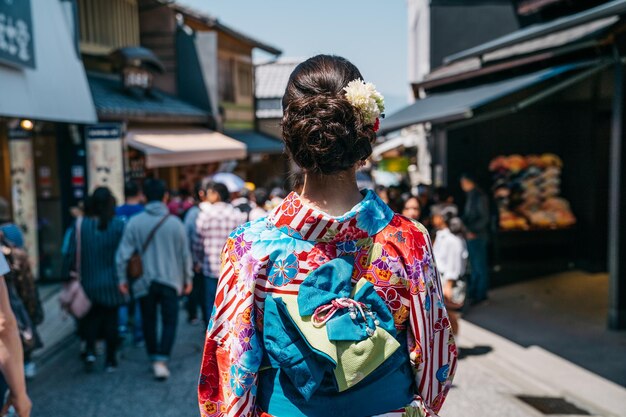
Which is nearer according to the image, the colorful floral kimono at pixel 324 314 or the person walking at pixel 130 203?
the colorful floral kimono at pixel 324 314

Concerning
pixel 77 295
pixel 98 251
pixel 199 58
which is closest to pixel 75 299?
pixel 77 295

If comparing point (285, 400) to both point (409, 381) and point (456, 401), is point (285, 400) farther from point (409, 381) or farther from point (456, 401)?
point (456, 401)

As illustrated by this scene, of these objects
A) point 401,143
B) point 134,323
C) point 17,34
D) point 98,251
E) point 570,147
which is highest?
→ point 17,34

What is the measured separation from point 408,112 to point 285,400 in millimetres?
7939

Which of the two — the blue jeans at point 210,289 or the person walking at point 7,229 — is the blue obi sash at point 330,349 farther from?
the blue jeans at point 210,289

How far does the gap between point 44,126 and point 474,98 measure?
7.35 metres

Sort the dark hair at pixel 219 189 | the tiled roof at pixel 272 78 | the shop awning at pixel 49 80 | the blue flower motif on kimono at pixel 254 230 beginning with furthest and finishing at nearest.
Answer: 1. the tiled roof at pixel 272 78
2. the shop awning at pixel 49 80
3. the dark hair at pixel 219 189
4. the blue flower motif on kimono at pixel 254 230

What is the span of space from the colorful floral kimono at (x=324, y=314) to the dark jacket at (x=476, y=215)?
276 inches

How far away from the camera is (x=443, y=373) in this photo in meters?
2.03

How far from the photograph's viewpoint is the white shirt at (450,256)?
6.16 m

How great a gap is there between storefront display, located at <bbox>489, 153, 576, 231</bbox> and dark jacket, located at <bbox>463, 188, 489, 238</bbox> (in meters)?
1.51

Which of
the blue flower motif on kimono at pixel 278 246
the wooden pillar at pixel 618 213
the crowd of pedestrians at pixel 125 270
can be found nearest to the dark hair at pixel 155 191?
the crowd of pedestrians at pixel 125 270

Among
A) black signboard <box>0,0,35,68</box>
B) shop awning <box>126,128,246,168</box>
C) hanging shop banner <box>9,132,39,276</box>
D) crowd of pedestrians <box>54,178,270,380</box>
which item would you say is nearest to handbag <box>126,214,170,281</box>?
crowd of pedestrians <box>54,178,270,380</box>

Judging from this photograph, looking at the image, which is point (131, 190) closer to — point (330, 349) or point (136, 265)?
point (136, 265)
